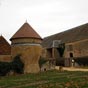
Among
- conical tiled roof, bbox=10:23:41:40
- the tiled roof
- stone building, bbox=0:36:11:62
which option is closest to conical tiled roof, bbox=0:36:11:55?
stone building, bbox=0:36:11:62

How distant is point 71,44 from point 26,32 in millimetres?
25990

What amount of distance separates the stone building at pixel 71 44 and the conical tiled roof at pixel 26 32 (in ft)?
54.8

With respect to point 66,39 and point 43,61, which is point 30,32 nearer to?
point 43,61

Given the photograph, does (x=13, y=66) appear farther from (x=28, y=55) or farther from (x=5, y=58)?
(x=28, y=55)

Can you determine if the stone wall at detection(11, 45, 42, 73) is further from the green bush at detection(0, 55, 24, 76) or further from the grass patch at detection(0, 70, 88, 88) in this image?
the grass patch at detection(0, 70, 88, 88)

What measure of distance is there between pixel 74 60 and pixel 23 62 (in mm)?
17968

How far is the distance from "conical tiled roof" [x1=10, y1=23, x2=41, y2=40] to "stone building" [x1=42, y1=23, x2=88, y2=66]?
657 inches

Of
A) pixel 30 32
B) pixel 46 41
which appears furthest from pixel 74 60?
pixel 46 41

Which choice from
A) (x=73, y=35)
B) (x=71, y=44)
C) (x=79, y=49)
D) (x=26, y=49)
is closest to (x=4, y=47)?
(x=26, y=49)

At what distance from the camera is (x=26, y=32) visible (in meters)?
34.1

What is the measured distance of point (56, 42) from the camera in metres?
65.2

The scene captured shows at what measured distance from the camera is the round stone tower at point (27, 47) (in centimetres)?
3325

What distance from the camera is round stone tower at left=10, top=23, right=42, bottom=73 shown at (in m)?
33.2

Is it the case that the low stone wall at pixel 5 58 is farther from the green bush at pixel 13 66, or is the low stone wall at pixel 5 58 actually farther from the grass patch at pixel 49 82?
the grass patch at pixel 49 82
